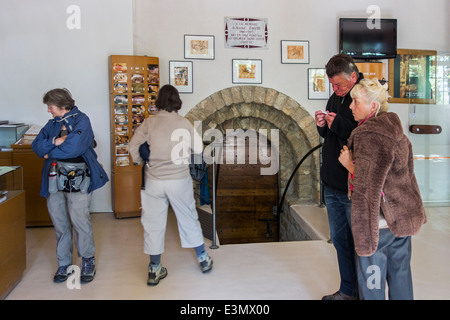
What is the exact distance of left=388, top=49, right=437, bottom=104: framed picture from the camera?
5207 mm

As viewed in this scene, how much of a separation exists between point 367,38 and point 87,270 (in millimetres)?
4442

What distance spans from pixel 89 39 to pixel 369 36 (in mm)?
3642

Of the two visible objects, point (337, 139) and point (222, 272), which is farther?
point (222, 272)

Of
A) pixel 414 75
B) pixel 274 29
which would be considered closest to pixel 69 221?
pixel 274 29

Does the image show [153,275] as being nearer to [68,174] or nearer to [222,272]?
[222,272]

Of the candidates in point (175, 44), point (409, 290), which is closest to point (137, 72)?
point (175, 44)

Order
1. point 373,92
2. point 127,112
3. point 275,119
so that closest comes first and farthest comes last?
point 373,92, point 127,112, point 275,119

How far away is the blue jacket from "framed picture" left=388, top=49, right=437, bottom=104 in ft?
14.1

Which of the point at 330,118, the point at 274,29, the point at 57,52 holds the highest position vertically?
the point at 274,29

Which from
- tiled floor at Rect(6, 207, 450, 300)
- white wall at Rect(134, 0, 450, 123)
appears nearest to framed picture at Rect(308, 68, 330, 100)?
white wall at Rect(134, 0, 450, 123)

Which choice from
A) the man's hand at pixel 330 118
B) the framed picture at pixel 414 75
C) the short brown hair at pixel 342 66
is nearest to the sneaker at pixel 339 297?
the man's hand at pixel 330 118

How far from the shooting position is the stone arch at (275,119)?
201 inches

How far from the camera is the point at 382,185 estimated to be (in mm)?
1711
